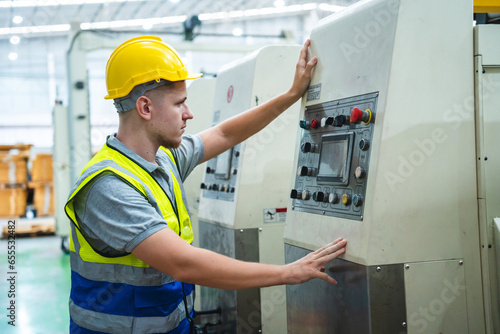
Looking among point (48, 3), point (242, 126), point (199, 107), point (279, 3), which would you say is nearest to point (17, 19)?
point (48, 3)

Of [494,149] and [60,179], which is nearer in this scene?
[494,149]

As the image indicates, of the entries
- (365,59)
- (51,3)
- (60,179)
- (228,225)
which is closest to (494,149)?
(365,59)

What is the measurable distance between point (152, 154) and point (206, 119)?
241cm

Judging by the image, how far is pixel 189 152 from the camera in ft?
6.61

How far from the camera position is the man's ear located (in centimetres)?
160

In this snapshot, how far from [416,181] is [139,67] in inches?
36.7

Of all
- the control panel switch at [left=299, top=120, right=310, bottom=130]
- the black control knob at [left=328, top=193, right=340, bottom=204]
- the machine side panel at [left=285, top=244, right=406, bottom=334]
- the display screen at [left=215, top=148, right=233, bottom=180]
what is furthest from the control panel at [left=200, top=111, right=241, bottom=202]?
the black control knob at [left=328, top=193, right=340, bottom=204]

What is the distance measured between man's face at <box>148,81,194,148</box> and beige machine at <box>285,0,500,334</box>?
1.73ft

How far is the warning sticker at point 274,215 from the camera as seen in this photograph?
262 centimetres

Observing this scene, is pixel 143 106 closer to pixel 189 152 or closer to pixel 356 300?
pixel 189 152

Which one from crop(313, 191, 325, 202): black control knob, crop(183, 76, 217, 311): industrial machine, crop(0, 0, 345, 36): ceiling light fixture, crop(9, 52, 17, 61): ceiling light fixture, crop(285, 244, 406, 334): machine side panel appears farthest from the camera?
crop(9, 52, 17, 61): ceiling light fixture

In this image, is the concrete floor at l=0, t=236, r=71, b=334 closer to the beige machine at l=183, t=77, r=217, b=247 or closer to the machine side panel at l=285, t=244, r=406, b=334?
the beige machine at l=183, t=77, r=217, b=247

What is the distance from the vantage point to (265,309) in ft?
8.61

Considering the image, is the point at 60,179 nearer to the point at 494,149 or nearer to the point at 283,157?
the point at 283,157
